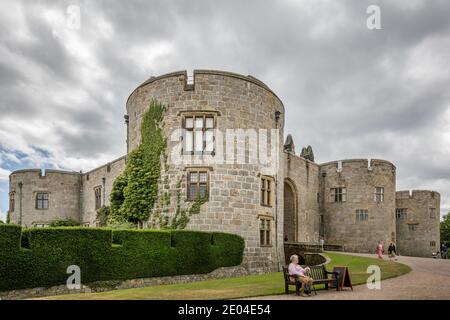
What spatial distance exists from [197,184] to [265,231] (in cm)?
428

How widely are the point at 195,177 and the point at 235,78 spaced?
205 inches

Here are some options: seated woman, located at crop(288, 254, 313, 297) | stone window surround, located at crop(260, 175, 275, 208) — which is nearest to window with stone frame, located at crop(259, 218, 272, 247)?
stone window surround, located at crop(260, 175, 275, 208)

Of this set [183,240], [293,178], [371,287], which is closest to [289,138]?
[293,178]

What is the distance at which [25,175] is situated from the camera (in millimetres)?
40188

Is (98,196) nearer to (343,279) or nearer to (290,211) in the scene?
(290,211)

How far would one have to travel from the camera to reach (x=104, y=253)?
15531 millimetres

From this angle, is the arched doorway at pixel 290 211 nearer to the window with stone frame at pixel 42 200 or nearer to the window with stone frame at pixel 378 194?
the window with stone frame at pixel 378 194

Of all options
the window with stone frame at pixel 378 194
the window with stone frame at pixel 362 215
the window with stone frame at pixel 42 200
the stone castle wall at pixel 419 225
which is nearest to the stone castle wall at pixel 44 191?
the window with stone frame at pixel 42 200

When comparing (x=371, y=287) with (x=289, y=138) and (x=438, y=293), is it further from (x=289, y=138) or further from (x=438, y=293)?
(x=289, y=138)

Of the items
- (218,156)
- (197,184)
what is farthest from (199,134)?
(197,184)

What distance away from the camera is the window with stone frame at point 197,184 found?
2002 cm

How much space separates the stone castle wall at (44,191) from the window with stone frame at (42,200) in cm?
25

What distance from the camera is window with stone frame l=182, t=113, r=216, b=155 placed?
2023cm

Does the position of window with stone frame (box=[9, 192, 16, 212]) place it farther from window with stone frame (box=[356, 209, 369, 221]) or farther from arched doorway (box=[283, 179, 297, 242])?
window with stone frame (box=[356, 209, 369, 221])
